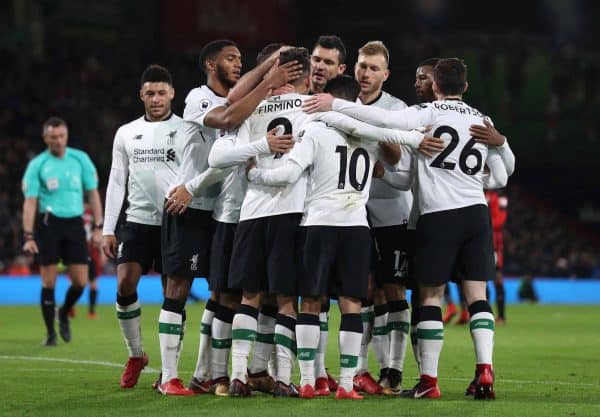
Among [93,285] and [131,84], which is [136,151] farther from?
[131,84]

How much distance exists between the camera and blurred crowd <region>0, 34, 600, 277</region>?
1163 inches

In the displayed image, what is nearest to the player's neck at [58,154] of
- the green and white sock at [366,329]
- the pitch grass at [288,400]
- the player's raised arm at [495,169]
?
the pitch grass at [288,400]

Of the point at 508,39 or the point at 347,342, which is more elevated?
the point at 508,39

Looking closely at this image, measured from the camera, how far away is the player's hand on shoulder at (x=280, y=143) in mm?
7789

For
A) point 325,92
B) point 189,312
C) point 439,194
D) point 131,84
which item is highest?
point 131,84

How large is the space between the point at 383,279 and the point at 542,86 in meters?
24.5

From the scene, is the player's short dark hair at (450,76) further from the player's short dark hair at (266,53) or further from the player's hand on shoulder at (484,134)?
the player's short dark hair at (266,53)

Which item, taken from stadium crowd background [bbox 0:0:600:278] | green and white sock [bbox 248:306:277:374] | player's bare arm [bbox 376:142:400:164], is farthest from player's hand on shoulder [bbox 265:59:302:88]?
stadium crowd background [bbox 0:0:600:278]

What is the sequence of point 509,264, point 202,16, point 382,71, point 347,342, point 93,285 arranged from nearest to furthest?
point 347,342, point 382,71, point 93,285, point 509,264, point 202,16

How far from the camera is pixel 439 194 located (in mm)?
8070

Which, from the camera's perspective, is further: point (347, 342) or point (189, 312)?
point (189, 312)

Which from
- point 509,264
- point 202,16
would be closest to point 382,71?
point 509,264

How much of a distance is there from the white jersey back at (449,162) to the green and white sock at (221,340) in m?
1.53

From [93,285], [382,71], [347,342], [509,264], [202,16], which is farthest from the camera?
[202,16]
